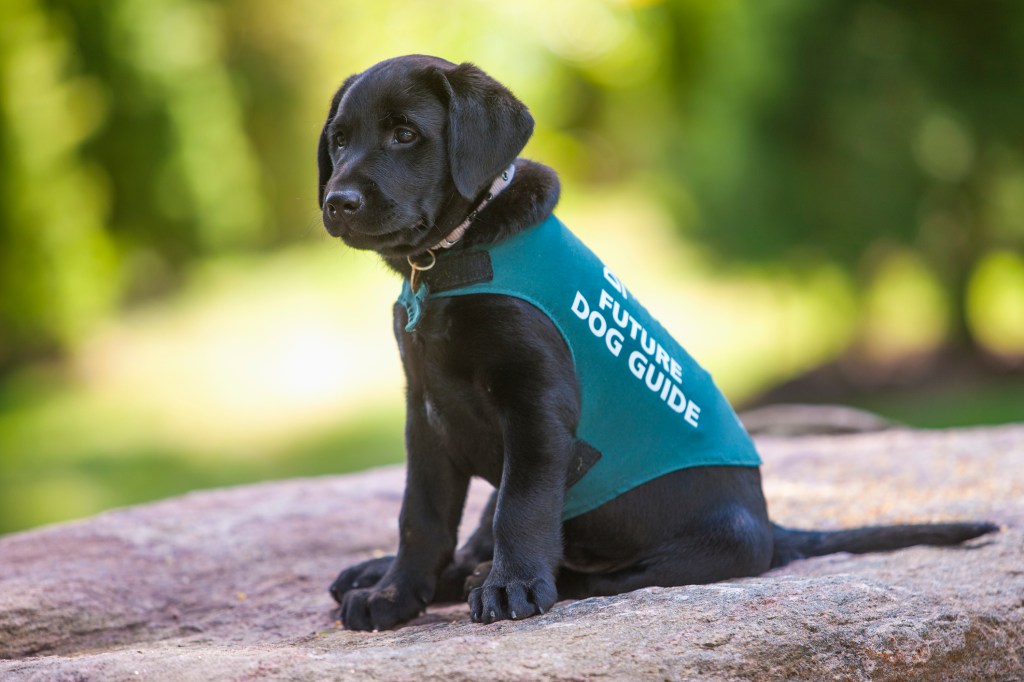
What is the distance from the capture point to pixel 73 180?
14.7m

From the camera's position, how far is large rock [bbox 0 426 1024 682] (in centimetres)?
278

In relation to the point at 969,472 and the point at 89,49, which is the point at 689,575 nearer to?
the point at 969,472

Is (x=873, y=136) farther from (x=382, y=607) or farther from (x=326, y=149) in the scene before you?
(x=382, y=607)

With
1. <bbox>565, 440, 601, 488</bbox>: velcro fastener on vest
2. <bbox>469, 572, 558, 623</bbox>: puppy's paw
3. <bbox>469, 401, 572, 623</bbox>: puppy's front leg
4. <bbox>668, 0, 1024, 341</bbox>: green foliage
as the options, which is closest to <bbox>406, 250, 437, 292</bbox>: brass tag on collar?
<bbox>469, 401, 572, 623</bbox>: puppy's front leg

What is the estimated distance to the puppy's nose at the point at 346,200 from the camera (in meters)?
3.23

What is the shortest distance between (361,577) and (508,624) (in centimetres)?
86

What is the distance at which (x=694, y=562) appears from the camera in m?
3.46

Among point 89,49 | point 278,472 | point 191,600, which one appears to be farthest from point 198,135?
point 191,600

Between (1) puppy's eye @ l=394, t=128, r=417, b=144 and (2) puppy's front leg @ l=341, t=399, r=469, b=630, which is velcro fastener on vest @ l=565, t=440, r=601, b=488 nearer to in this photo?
(2) puppy's front leg @ l=341, t=399, r=469, b=630

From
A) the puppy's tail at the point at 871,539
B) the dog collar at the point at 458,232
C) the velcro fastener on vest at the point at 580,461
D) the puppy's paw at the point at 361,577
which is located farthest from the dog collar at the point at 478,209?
the puppy's tail at the point at 871,539

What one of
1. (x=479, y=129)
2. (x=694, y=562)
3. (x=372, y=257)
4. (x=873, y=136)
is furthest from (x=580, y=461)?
(x=372, y=257)

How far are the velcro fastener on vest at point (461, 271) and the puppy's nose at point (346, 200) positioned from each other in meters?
0.31

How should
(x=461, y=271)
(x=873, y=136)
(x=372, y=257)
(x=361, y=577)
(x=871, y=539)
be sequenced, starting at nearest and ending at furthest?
(x=461, y=271), (x=361, y=577), (x=871, y=539), (x=873, y=136), (x=372, y=257)

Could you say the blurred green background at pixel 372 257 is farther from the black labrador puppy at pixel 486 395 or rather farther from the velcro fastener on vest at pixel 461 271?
the velcro fastener on vest at pixel 461 271
